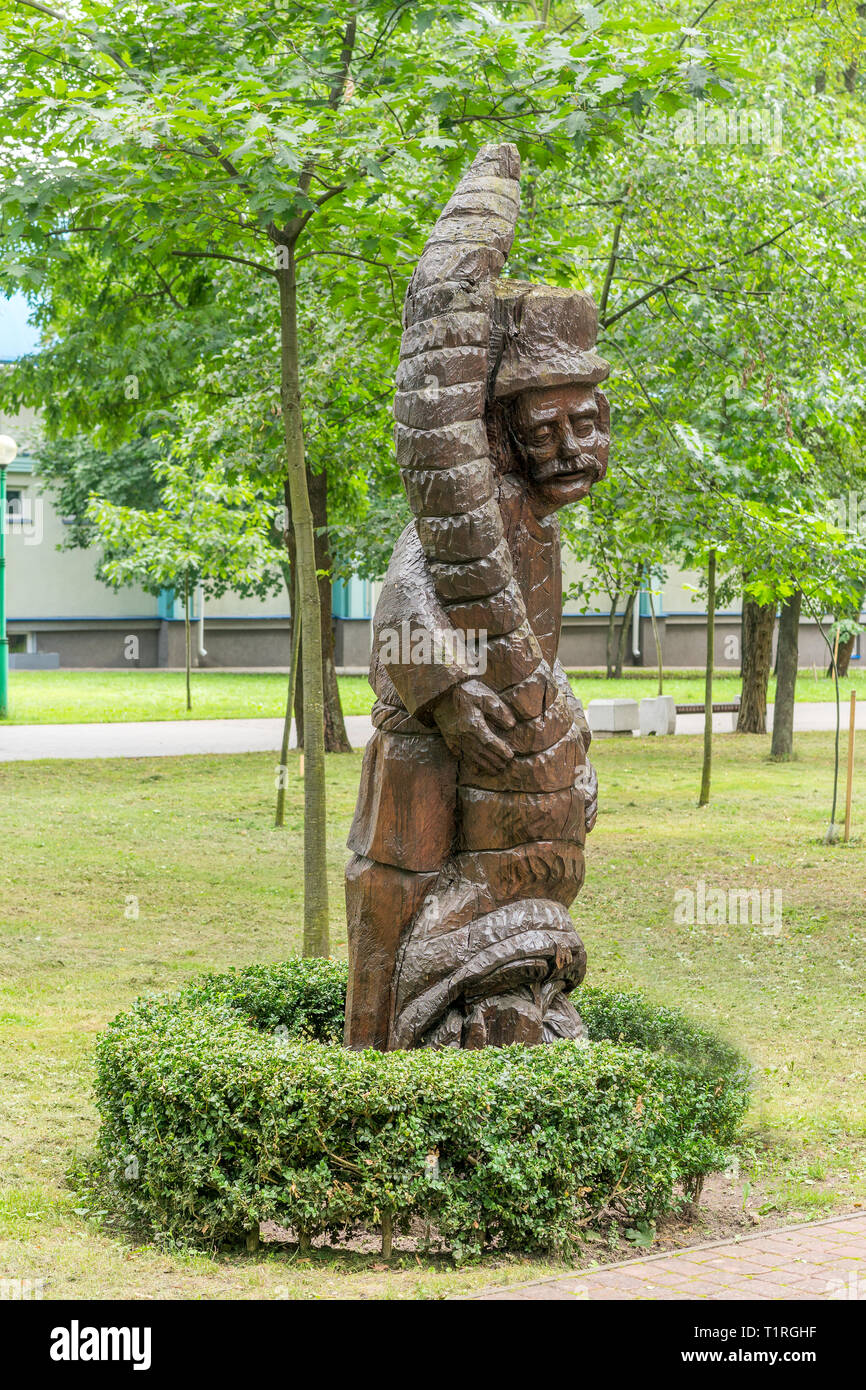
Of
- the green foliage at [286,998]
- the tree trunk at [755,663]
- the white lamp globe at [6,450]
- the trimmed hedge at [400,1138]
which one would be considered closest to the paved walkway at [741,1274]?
the trimmed hedge at [400,1138]

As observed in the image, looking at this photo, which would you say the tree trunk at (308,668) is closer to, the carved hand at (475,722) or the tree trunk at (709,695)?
the carved hand at (475,722)

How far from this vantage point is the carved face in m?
5.42

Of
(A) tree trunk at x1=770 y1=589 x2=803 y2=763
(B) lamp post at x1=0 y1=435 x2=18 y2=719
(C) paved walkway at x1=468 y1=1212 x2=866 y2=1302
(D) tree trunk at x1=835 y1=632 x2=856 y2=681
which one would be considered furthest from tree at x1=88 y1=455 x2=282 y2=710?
(C) paved walkway at x1=468 y1=1212 x2=866 y2=1302

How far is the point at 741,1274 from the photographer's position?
4633 millimetres

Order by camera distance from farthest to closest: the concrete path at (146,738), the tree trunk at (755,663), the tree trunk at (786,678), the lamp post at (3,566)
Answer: the tree trunk at (755,663)
the lamp post at (3,566)
the concrete path at (146,738)
the tree trunk at (786,678)

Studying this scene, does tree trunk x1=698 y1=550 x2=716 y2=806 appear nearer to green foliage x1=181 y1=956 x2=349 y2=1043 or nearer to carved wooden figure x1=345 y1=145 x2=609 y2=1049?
green foliage x1=181 y1=956 x2=349 y2=1043

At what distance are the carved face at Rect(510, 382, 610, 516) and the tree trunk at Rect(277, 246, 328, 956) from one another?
8.94 feet

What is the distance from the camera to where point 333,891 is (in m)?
12.1

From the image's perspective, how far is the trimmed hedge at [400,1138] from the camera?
4832 millimetres

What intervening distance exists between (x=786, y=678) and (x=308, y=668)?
40.7ft

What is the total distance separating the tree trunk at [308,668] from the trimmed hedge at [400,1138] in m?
2.78

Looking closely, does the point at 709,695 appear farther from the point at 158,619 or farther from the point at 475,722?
the point at 158,619

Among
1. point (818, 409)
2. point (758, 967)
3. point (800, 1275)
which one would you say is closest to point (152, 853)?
point (758, 967)

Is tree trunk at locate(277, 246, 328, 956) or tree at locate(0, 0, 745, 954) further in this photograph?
tree trunk at locate(277, 246, 328, 956)
